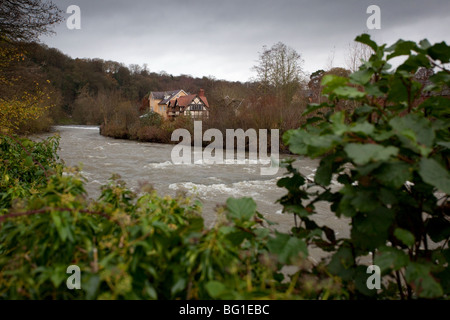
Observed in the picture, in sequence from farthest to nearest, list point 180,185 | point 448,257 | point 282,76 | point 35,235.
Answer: point 282,76 < point 180,185 < point 448,257 < point 35,235

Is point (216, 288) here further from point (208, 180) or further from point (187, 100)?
point (187, 100)

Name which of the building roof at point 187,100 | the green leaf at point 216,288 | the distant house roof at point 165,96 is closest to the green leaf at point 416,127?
the green leaf at point 216,288

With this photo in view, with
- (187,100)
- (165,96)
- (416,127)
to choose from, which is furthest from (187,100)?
(416,127)

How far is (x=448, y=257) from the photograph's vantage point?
1.18 meters

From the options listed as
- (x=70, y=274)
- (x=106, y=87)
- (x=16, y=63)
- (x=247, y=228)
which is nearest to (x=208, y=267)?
(x=247, y=228)

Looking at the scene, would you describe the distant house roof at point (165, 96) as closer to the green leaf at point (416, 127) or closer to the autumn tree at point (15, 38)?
the autumn tree at point (15, 38)

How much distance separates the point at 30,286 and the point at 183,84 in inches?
2818

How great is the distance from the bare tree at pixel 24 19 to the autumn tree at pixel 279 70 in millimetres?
19825

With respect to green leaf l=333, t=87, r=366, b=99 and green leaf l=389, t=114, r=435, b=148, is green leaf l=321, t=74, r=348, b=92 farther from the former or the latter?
green leaf l=389, t=114, r=435, b=148

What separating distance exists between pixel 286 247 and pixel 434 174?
0.56 meters

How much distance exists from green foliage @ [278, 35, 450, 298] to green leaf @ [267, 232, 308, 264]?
0.02m

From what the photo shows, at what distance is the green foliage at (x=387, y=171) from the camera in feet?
3.10

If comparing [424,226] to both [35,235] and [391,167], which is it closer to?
[391,167]

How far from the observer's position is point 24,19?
933cm
